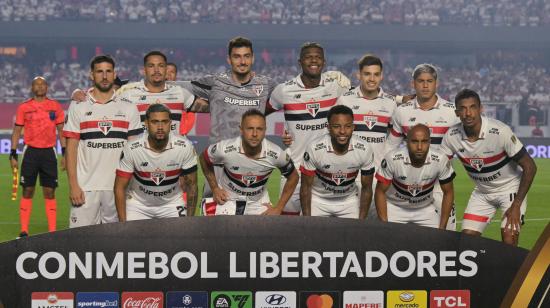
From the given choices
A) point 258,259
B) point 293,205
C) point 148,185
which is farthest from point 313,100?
point 258,259

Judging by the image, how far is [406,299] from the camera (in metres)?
6.11

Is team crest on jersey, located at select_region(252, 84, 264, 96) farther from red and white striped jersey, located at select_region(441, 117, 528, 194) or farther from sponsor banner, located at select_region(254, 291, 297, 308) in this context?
sponsor banner, located at select_region(254, 291, 297, 308)

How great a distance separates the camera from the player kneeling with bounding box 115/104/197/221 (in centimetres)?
805

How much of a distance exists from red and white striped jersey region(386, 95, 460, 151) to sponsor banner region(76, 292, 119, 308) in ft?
12.0

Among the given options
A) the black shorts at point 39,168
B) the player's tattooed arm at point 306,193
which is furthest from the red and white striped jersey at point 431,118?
the black shorts at point 39,168

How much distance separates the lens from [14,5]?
158 feet

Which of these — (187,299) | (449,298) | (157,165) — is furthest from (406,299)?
(157,165)

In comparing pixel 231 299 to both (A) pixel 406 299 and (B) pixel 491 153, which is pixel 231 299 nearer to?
(A) pixel 406 299

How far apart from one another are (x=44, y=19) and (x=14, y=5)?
1.58 meters

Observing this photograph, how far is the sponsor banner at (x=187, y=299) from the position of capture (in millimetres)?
6074

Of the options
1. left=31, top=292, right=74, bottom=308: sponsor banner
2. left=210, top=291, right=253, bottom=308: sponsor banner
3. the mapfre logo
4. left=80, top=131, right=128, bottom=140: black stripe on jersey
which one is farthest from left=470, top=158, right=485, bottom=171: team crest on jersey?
left=31, top=292, right=74, bottom=308: sponsor banner

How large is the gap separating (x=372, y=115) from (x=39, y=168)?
15.4ft

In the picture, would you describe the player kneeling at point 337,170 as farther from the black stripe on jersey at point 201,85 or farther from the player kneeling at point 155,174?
the black stripe on jersey at point 201,85

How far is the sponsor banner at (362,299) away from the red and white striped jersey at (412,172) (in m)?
2.30
